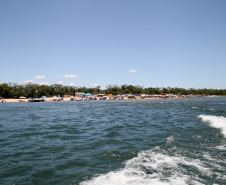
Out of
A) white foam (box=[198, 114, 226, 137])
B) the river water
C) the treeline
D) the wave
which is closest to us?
the wave

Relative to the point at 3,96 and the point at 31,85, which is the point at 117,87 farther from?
the point at 3,96

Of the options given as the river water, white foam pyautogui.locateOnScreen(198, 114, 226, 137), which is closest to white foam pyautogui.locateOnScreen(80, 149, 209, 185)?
the river water

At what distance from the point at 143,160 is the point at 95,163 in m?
2.03

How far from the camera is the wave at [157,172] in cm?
529

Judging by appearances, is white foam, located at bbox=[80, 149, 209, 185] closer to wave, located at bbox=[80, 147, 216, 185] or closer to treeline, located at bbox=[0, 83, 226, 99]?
wave, located at bbox=[80, 147, 216, 185]

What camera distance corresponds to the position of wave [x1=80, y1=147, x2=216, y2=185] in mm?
5289

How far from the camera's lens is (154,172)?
6016 mm

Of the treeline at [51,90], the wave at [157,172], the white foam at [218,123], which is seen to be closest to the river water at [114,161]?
the wave at [157,172]

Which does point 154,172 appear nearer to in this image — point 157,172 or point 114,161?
point 157,172

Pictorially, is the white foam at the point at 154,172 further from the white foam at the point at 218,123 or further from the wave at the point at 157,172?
the white foam at the point at 218,123

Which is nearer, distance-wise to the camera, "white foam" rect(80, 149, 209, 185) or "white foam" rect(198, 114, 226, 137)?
"white foam" rect(80, 149, 209, 185)

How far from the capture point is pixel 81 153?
7.99m

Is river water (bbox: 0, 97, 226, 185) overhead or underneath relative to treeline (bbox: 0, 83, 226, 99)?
underneath

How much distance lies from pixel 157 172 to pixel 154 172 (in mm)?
110
